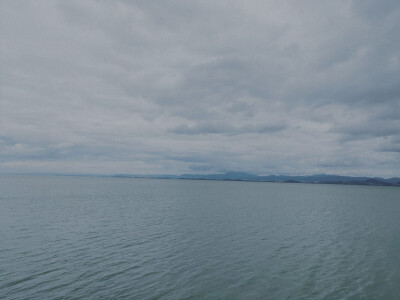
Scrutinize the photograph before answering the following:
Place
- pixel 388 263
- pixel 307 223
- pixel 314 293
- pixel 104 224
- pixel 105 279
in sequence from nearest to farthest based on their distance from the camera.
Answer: pixel 314 293 → pixel 105 279 → pixel 388 263 → pixel 104 224 → pixel 307 223

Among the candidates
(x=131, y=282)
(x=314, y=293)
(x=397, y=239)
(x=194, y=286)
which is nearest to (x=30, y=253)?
(x=131, y=282)

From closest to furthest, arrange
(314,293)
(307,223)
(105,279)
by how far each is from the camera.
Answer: (314,293) → (105,279) → (307,223)

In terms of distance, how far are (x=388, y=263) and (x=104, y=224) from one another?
47708 mm

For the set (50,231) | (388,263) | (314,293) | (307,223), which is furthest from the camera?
(307,223)

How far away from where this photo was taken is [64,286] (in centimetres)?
2291

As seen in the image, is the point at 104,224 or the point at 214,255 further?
the point at 104,224

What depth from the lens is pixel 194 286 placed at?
77.8 feet

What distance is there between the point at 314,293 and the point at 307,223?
37.3 meters

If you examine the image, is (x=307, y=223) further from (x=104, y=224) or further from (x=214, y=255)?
(x=104, y=224)

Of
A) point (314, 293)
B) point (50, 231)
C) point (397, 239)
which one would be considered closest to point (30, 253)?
point (50, 231)

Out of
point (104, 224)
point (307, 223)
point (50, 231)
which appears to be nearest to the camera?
point (50, 231)

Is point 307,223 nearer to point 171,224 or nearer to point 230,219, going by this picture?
point 230,219

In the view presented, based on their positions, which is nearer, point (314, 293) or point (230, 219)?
point (314, 293)

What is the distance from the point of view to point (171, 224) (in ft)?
168
